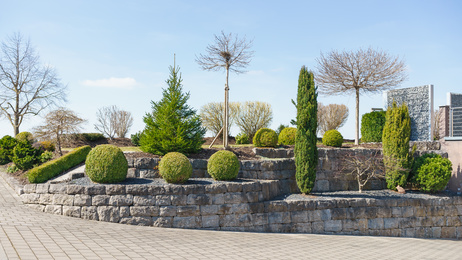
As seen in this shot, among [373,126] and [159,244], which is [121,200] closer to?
[159,244]

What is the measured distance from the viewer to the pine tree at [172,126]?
13328 mm

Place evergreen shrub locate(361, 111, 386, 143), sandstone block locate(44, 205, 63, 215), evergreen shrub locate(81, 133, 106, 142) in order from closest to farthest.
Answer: sandstone block locate(44, 205, 63, 215) < evergreen shrub locate(361, 111, 386, 143) < evergreen shrub locate(81, 133, 106, 142)

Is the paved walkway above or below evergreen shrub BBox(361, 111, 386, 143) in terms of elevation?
below

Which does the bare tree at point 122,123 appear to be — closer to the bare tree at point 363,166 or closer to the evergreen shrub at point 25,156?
the evergreen shrub at point 25,156

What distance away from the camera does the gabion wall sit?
1795cm

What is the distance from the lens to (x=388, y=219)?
12227 millimetres

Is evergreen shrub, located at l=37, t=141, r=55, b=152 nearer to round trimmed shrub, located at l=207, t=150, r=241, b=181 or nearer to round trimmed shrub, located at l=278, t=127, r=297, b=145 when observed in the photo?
round trimmed shrub, located at l=278, t=127, r=297, b=145

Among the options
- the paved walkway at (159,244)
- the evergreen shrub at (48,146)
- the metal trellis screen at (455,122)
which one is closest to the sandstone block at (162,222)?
the paved walkway at (159,244)

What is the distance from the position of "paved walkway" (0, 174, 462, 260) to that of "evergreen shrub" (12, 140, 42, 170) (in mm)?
6349

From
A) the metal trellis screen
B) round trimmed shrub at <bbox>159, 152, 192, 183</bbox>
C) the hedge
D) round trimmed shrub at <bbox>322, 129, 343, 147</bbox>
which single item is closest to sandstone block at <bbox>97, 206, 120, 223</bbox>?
round trimmed shrub at <bbox>159, 152, 192, 183</bbox>

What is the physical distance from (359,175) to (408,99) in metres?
7.28

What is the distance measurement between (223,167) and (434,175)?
840 cm

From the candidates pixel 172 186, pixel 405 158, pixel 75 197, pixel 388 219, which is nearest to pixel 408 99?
pixel 405 158

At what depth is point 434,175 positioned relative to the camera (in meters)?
13.9
